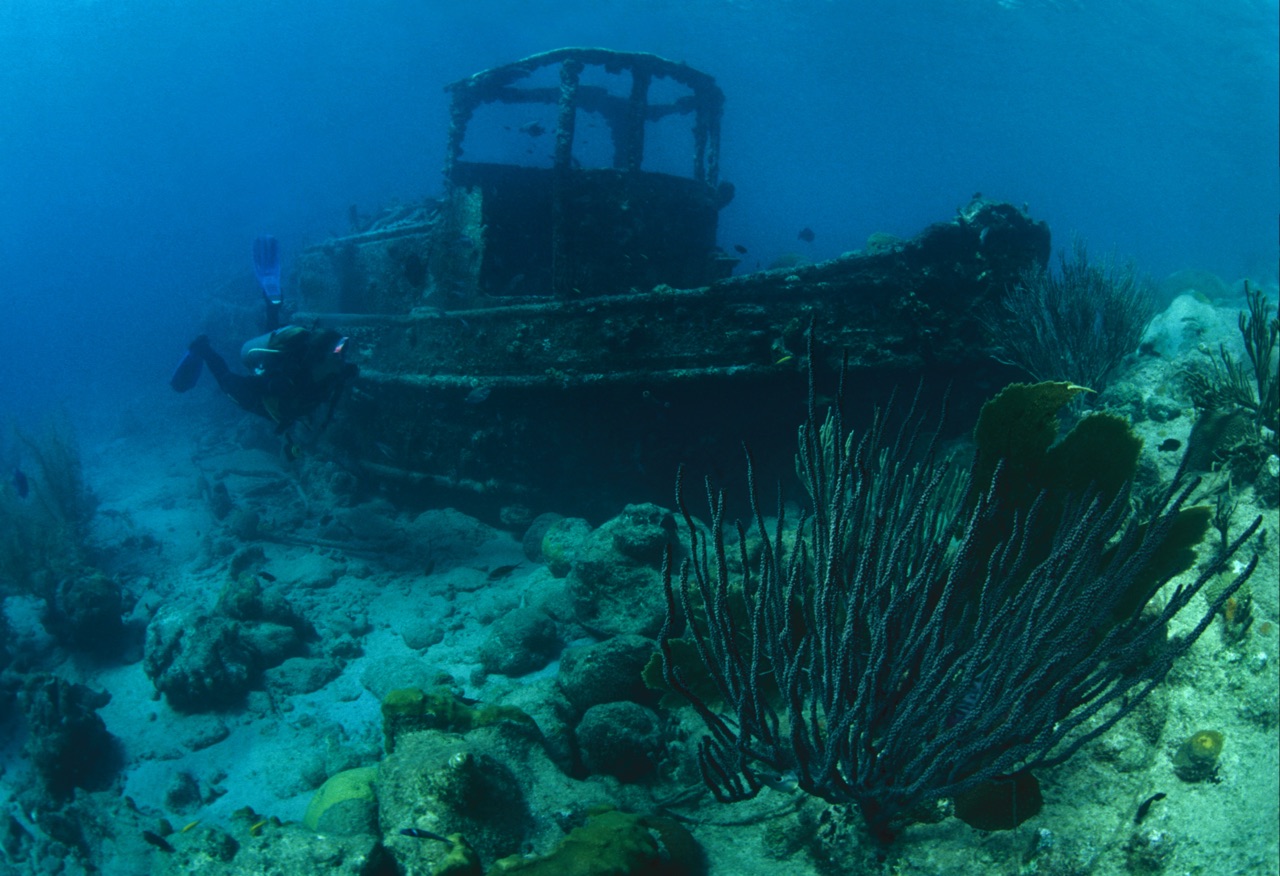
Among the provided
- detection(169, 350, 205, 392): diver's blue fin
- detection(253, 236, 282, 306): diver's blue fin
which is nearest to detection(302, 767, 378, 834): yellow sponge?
detection(169, 350, 205, 392): diver's blue fin

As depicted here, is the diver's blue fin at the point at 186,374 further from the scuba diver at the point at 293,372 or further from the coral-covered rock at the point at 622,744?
the coral-covered rock at the point at 622,744

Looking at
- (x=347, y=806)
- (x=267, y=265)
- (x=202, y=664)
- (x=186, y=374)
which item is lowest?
(x=202, y=664)

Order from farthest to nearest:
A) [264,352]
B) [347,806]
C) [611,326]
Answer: [264,352], [611,326], [347,806]

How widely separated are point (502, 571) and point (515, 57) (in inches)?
2963

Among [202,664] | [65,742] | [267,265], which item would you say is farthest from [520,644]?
[267,265]

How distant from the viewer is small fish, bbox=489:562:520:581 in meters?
6.44

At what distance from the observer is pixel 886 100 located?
2376 inches

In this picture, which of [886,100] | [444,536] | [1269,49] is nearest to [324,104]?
[886,100]

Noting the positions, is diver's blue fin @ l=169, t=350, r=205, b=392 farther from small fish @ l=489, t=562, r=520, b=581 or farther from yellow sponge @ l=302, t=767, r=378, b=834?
yellow sponge @ l=302, t=767, r=378, b=834

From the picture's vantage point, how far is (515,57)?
223ft

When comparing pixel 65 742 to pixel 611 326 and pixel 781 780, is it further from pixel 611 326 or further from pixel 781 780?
pixel 781 780

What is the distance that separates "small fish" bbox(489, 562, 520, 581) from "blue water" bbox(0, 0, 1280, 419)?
50.8ft

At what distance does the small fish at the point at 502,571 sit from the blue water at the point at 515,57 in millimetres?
15472

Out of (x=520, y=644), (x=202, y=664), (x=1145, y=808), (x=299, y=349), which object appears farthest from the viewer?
(x=299, y=349)
